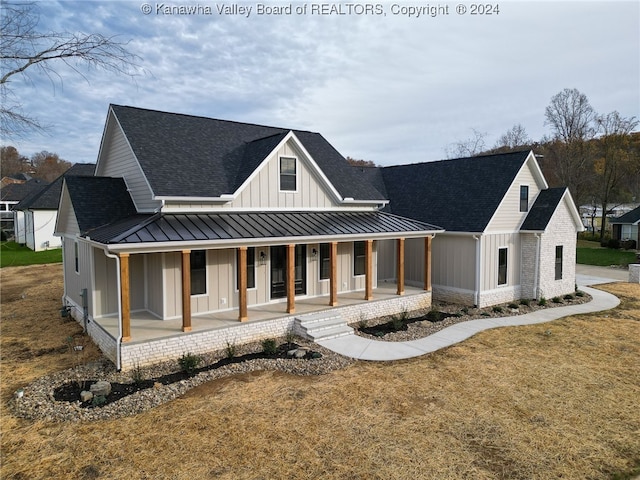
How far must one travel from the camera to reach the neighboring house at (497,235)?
661 inches

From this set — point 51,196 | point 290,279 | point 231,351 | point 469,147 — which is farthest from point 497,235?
point 469,147

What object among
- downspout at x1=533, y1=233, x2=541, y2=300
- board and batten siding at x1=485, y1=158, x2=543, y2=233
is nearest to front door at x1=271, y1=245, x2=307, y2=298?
board and batten siding at x1=485, y1=158, x2=543, y2=233

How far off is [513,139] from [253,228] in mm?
53381

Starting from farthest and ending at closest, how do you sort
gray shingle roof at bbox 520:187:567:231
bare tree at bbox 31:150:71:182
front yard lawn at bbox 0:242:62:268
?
1. bare tree at bbox 31:150:71:182
2. front yard lawn at bbox 0:242:62:268
3. gray shingle roof at bbox 520:187:567:231

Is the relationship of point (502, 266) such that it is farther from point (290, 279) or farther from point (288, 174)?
point (288, 174)

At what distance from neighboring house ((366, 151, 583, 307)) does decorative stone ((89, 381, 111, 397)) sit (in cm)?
1293

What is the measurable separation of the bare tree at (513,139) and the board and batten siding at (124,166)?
2008 inches

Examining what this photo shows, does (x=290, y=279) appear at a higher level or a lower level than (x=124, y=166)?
lower

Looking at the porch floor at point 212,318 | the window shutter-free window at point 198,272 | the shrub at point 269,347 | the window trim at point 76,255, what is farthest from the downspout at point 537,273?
the window trim at point 76,255

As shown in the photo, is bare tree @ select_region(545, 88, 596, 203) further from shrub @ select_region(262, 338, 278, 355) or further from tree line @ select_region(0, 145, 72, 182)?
tree line @ select_region(0, 145, 72, 182)

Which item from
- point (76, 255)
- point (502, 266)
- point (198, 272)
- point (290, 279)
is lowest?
point (502, 266)

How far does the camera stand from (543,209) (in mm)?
17891

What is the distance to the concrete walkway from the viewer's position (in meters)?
11.1

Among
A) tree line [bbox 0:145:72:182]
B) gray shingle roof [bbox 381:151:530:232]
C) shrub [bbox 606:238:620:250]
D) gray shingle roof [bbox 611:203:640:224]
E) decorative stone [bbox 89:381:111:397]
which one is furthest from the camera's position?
tree line [bbox 0:145:72:182]
